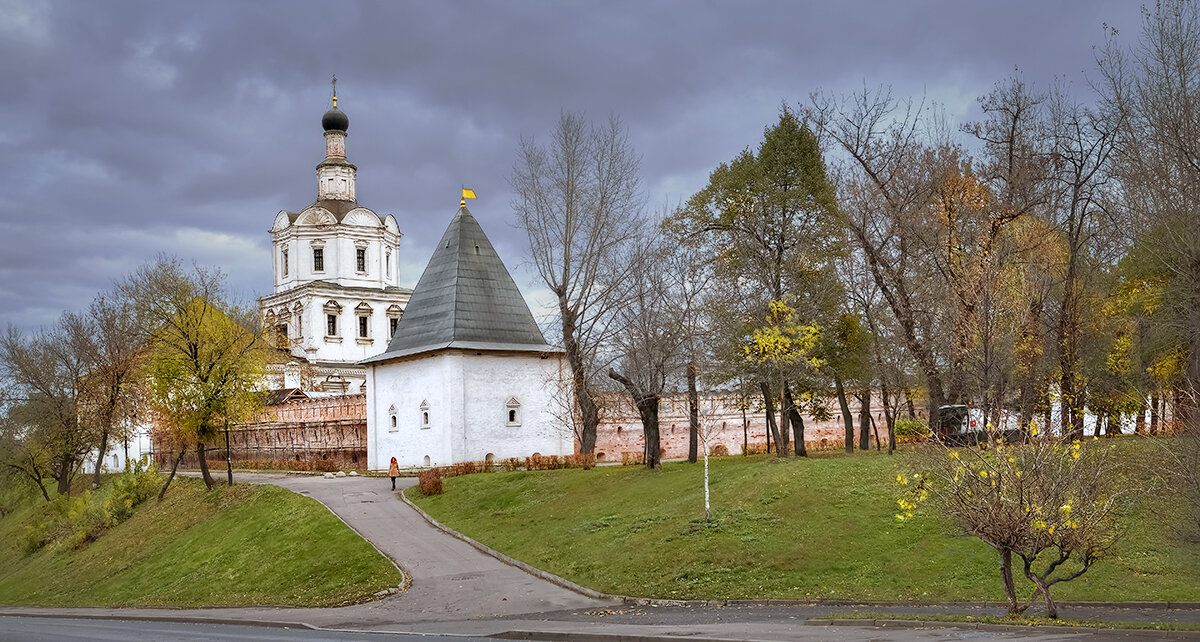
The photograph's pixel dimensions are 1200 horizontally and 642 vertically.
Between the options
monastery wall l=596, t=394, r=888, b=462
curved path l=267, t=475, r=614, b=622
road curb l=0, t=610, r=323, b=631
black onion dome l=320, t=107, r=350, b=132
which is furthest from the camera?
black onion dome l=320, t=107, r=350, b=132

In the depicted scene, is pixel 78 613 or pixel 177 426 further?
pixel 177 426

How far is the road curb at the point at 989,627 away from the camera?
1187 centimetres

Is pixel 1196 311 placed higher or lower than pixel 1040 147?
lower

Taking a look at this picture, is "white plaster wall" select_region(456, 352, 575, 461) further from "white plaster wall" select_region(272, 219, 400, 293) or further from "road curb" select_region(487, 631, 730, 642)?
"white plaster wall" select_region(272, 219, 400, 293)

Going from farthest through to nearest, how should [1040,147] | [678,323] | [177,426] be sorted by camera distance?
[177,426], [678,323], [1040,147]

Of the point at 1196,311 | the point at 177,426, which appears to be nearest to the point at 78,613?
the point at 177,426

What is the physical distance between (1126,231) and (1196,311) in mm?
6959

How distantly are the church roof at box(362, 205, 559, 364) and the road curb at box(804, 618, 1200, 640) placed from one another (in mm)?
24964

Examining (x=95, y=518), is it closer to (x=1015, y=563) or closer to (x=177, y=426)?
(x=177, y=426)

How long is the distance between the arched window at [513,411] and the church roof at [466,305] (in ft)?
6.69

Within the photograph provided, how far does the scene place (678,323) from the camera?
30469 millimetres

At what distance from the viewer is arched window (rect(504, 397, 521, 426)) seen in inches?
1533

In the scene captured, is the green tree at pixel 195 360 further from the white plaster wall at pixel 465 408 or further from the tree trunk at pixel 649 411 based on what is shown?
the tree trunk at pixel 649 411

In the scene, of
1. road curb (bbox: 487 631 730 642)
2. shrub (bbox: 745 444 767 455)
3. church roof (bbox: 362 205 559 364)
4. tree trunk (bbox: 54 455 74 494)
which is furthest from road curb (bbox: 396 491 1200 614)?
tree trunk (bbox: 54 455 74 494)
